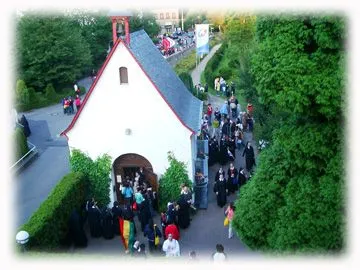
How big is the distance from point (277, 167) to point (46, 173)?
53.1ft

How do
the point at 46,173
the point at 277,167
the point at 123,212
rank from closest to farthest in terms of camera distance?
1. the point at 277,167
2. the point at 123,212
3. the point at 46,173

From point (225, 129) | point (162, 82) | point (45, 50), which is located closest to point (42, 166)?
point (162, 82)

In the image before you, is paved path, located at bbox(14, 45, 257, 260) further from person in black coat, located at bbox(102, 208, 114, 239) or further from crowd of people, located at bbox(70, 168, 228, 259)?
crowd of people, located at bbox(70, 168, 228, 259)

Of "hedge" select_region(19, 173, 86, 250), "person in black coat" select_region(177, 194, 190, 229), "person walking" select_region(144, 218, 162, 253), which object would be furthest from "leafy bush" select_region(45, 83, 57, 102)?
"person walking" select_region(144, 218, 162, 253)

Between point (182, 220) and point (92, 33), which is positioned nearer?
point (182, 220)

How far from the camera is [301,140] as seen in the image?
1313 centimetres

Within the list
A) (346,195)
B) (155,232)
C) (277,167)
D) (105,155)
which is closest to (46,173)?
(105,155)

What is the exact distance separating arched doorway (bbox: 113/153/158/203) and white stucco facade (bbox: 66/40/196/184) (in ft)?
0.86

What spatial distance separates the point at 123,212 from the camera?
66.8ft

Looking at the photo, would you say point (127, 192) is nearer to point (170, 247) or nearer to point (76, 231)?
point (76, 231)

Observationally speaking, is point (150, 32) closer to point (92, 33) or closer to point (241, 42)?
point (92, 33)

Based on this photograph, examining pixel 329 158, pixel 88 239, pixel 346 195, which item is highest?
pixel 329 158

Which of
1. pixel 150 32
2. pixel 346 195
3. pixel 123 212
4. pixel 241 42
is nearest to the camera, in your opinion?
pixel 346 195

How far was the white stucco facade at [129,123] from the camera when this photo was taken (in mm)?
20797
